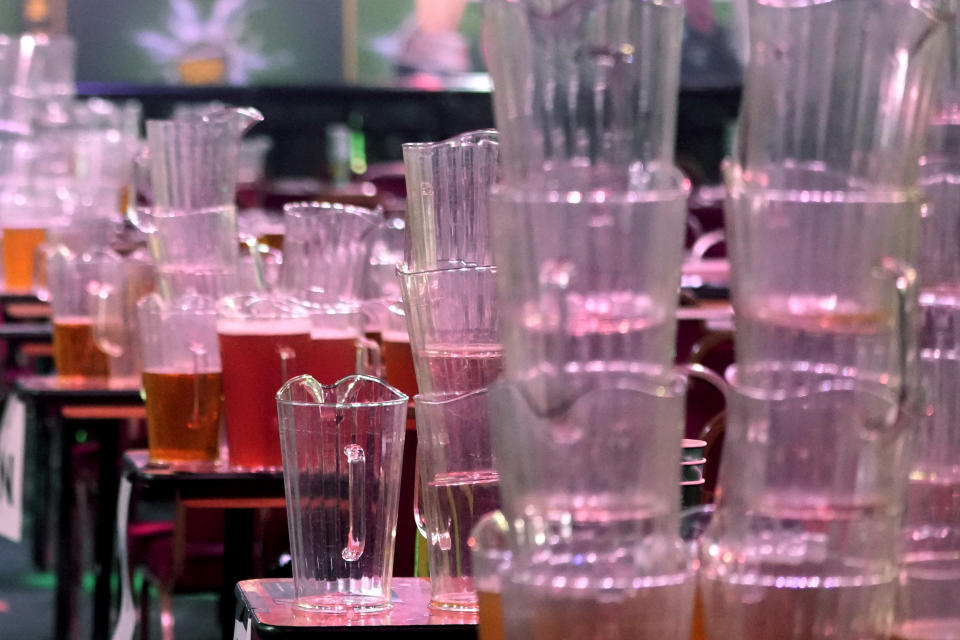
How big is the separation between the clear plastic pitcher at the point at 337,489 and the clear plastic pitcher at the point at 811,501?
0.47 metres

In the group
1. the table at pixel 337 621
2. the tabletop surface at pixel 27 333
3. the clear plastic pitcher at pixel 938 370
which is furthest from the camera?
the tabletop surface at pixel 27 333

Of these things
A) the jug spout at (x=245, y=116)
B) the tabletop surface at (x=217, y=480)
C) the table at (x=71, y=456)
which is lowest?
the table at (x=71, y=456)

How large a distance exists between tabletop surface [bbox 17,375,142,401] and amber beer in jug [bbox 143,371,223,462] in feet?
1.70

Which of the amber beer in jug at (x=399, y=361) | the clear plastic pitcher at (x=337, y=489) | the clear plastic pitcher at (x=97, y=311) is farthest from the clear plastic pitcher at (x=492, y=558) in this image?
the clear plastic pitcher at (x=97, y=311)

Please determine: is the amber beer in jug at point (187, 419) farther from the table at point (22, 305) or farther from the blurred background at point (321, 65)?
the blurred background at point (321, 65)

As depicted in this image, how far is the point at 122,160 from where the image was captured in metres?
4.09

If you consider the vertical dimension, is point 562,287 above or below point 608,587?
above

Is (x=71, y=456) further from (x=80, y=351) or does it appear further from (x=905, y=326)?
(x=905, y=326)

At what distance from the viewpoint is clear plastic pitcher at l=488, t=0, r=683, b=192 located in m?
0.92

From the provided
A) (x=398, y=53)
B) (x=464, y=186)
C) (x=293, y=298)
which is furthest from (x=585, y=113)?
(x=398, y=53)

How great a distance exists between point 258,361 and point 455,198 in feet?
2.02

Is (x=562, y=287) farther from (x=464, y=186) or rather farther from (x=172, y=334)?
(x=172, y=334)

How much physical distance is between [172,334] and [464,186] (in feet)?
2.51

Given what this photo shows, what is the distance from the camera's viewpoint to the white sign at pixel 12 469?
2.60 meters
